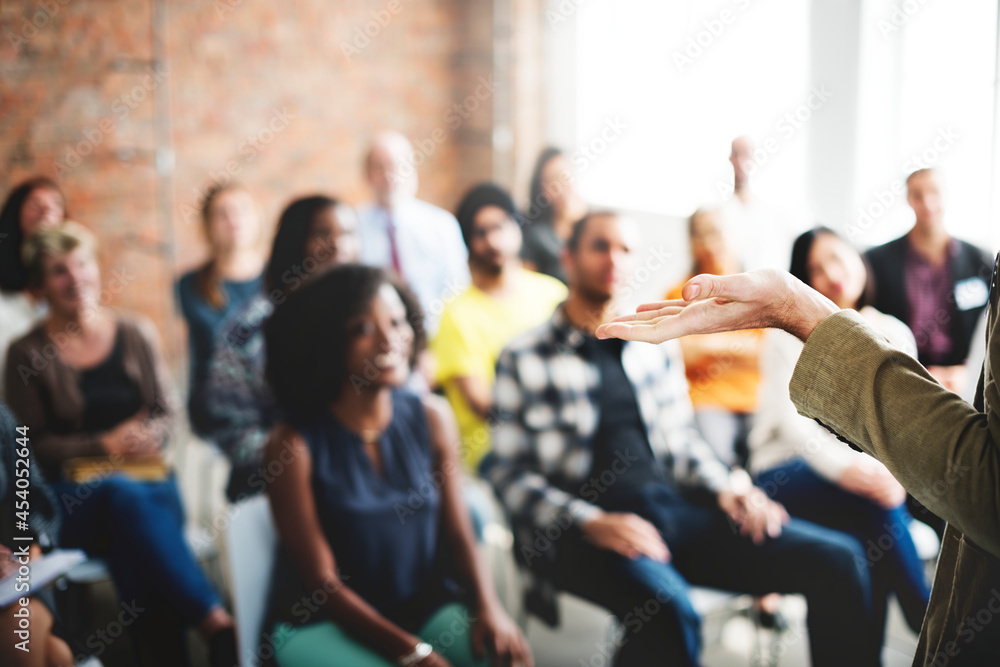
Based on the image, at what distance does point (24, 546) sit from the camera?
1.85 meters

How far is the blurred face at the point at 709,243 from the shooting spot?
102 inches

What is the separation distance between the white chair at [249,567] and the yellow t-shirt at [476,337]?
767 mm

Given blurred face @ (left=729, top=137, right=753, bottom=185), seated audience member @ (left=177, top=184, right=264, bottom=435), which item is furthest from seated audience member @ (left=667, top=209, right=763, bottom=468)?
seated audience member @ (left=177, top=184, right=264, bottom=435)

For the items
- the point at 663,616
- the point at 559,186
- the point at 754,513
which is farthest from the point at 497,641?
the point at 559,186

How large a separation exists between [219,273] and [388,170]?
0.70 meters

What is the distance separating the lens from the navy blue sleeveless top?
Result: 2.22m

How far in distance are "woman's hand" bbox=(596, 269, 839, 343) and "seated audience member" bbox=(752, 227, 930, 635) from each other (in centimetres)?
134

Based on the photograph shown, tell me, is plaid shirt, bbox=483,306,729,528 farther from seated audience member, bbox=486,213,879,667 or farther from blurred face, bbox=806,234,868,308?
blurred face, bbox=806,234,868,308

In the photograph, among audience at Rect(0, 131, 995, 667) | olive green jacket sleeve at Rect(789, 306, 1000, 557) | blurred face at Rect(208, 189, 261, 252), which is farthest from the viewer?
blurred face at Rect(208, 189, 261, 252)

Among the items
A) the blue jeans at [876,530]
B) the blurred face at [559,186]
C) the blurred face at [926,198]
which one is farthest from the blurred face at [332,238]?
the blurred face at [926,198]

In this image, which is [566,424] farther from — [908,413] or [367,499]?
[908,413]

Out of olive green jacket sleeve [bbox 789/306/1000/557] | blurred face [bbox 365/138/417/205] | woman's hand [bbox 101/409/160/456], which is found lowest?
woman's hand [bbox 101/409/160/456]

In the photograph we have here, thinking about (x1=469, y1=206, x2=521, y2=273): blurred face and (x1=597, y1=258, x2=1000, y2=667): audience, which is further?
(x1=469, y1=206, x2=521, y2=273): blurred face

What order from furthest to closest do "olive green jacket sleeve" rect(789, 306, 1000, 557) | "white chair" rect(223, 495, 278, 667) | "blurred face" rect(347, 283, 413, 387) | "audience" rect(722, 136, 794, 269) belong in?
"audience" rect(722, 136, 794, 269) → "blurred face" rect(347, 283, 413, 387) → "white chair" rect(223, 495, 278, 667) → "olive green jacket sleeve" rect(789, 306, 1000, 557)
